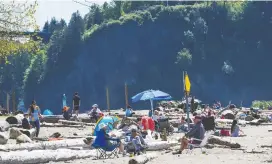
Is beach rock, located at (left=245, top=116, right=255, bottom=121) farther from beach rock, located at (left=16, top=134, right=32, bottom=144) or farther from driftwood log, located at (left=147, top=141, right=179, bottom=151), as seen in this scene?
beach rock, located at (left=16, top=134, right=32, bottom=144)

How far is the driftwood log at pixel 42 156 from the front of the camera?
14.8 meters

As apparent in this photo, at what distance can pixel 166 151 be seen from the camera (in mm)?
17938

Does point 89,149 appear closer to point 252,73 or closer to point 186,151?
point 186,151

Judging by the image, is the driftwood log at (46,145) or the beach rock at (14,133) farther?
the beach rock at (14,133)

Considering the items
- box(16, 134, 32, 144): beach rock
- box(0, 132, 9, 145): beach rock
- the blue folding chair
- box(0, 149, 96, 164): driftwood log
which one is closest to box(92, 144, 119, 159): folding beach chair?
the blue folding chair

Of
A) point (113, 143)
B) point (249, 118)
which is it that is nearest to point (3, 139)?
point (113, 143)

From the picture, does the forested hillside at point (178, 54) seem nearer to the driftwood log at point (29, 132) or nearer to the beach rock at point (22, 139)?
the driftwood log at point (29, 132)

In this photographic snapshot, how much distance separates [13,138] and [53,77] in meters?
122

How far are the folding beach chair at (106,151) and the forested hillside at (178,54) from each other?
99.0 metres

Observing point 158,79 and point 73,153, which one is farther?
point 158,79

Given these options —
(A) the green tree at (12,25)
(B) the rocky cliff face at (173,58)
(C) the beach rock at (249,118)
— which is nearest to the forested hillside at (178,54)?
(B) the rocky cliff face at (173,58)

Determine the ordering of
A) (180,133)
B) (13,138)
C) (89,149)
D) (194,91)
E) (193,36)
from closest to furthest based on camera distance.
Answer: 1. (89,149)
2. (13,138)
3. (180,133)
4. (194,91)
5. (193,36)

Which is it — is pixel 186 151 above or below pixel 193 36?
below

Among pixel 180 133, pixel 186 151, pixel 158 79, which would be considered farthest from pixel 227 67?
pixel 186 151
